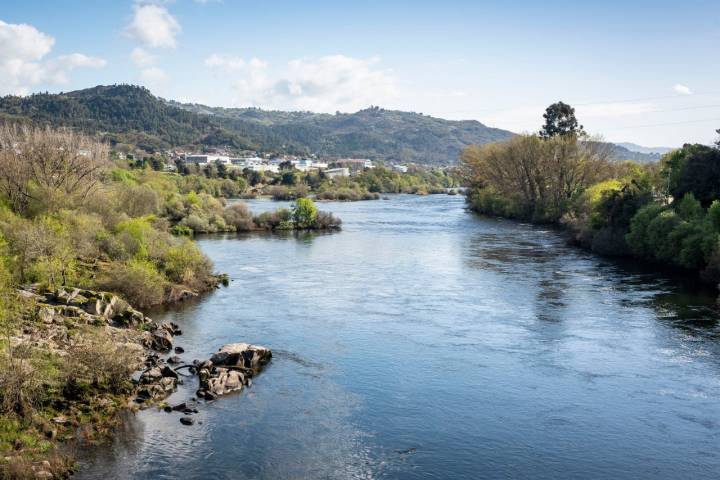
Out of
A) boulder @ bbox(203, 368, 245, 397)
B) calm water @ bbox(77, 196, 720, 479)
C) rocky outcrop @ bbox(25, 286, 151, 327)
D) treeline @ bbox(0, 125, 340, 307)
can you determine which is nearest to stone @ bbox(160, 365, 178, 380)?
calm water @ bbox(77, 196, 720, 479)

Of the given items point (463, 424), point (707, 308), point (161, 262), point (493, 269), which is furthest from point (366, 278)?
point (463, 424)

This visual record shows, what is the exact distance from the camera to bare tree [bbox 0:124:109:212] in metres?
41.3

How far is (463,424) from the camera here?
22734mm

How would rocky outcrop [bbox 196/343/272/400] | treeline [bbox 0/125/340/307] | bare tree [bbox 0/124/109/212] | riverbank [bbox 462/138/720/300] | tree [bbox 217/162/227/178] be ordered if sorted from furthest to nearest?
tree [bbox 217/162/227/178] < riverbank [bbox 462/138/720/300] < bare tree [bbox 0/124/109/212] < treeline [bbox 0/125/340/307] < rocky outcrop [bbox 196/343/272/400]

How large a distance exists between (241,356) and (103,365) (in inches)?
225

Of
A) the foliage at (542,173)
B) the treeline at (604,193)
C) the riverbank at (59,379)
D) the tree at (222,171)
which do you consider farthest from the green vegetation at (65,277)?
the tree at (222,171)

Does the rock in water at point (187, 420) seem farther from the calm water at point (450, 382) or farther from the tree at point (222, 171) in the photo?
the tree at point (222, 171)

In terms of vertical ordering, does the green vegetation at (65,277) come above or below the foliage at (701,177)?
below

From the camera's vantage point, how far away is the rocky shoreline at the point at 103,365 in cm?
2081

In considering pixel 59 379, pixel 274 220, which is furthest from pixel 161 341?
pixel 274 220

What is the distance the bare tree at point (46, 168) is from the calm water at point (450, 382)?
40.6 ft

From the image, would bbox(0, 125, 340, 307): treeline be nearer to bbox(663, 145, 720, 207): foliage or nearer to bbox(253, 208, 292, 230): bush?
bbox(253, 208, 292, 230): bush

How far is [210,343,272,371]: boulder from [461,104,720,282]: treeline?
30240mm

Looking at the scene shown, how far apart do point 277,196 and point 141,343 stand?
100 meters
